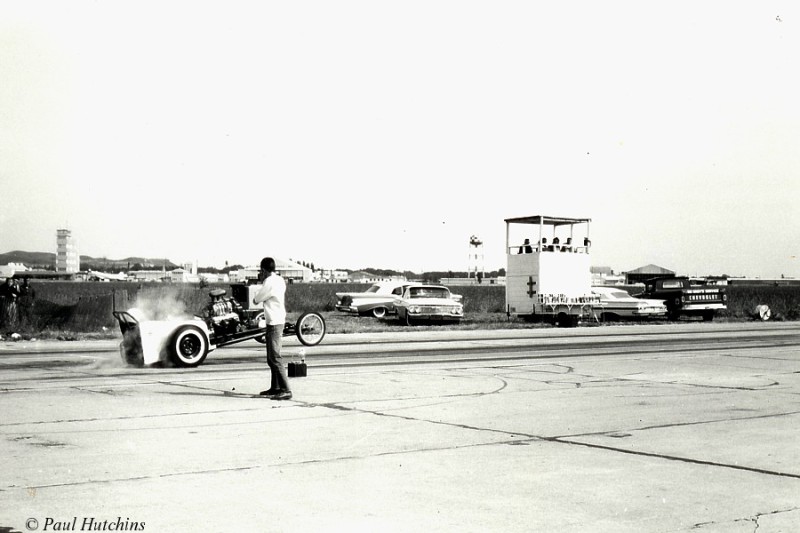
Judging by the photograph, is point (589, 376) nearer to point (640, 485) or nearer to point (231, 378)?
point (231, 378)

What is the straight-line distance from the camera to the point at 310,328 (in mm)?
19625

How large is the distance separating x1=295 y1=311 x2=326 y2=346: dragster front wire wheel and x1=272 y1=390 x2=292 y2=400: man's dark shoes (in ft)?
27.0

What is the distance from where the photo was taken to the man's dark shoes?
10977 mm

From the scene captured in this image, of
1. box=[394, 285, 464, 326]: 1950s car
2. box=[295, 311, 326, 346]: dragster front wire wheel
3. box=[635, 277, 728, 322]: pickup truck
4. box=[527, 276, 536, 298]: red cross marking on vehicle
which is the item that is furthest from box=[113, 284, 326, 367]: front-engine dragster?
box=[635, 277, 728, 322]: pickup truck

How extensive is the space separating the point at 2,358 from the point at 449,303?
15708mm

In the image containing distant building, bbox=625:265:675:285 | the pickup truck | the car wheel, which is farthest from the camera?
distant building, bbox=625:265:675:285

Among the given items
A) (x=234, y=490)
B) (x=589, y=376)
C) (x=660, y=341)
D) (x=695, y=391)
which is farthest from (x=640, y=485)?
(x=660, y=341)

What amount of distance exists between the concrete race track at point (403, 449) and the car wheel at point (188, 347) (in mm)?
441

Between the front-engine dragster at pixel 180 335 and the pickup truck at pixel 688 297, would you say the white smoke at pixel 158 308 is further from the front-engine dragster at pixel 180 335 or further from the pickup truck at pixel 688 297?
the pickup truck at pixel 688 297

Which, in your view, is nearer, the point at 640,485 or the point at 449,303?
the point at 640,485

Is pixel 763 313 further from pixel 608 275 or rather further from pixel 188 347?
pixel 608 275

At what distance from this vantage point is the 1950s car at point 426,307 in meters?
29.3

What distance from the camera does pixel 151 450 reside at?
768 centimetres

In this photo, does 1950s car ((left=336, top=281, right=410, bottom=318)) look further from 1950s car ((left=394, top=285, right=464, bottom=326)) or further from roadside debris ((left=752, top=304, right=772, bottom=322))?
roadside debris ((left=752, top=304, right=772, bottom=322))
